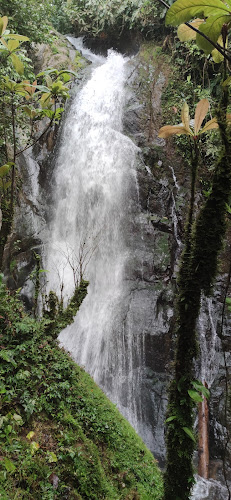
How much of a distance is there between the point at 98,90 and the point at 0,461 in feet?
35.9

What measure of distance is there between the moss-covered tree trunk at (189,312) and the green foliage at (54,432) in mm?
1009

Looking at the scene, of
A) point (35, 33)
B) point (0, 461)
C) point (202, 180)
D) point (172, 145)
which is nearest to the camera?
point (0, 461)

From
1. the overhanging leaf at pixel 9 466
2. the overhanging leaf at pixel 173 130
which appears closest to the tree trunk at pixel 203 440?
the overhanging leaf at pixel 9 466

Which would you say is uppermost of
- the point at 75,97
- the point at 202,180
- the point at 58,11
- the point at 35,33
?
the point at 58,11

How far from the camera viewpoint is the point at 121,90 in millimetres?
10438

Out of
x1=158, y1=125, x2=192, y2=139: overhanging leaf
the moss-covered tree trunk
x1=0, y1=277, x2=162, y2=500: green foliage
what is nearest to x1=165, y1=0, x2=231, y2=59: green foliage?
the moss-covered tree trunk

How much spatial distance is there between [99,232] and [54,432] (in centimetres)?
600

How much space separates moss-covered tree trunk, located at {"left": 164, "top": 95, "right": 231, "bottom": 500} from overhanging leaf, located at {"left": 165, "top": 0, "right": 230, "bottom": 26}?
0.41 meters

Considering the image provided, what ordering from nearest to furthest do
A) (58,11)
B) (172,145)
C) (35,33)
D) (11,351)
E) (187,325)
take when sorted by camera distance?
(187,325) → (11,351) → (35,33) → (172,145) → (58,11)

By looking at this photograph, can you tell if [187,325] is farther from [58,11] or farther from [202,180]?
[58,11]

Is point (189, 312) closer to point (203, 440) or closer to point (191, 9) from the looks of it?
point (191, 9)

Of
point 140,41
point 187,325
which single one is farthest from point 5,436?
point 140,41

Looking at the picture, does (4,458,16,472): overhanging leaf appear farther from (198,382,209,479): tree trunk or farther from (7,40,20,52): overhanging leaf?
(198,382,209,479): tree trunk

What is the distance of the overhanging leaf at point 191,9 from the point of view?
1477 mm
